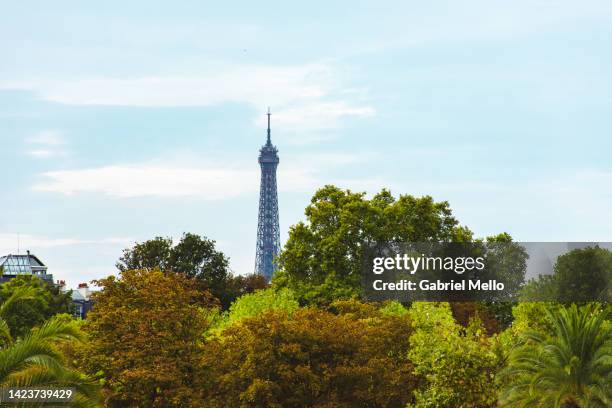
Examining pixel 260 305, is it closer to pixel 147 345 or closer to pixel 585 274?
pixel 585 274

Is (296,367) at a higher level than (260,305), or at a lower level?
lower

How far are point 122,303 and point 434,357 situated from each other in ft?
43.0

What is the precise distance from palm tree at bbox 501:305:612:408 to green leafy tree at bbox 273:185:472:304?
131ft

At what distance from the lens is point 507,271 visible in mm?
83438

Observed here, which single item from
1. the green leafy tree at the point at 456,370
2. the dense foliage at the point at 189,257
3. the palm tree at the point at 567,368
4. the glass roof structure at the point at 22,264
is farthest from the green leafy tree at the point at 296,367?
the glass roof structure at the point at 22,264

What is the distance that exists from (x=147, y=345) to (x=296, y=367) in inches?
245

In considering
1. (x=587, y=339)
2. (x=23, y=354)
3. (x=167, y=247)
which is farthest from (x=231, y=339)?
(x=167, y=247)

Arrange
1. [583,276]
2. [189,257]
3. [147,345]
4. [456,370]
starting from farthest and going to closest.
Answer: [189,257] < [583,276] < [147,345] < [456,370]

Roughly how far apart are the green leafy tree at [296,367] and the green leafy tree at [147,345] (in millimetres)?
997

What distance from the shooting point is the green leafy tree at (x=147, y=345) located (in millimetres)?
40969

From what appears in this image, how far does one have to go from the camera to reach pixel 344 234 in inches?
3169

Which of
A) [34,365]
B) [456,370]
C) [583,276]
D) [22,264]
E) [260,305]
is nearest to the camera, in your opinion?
[34,365]

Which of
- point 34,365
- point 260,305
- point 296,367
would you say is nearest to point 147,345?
point 296,367

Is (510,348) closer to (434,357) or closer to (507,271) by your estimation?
(434,357)
